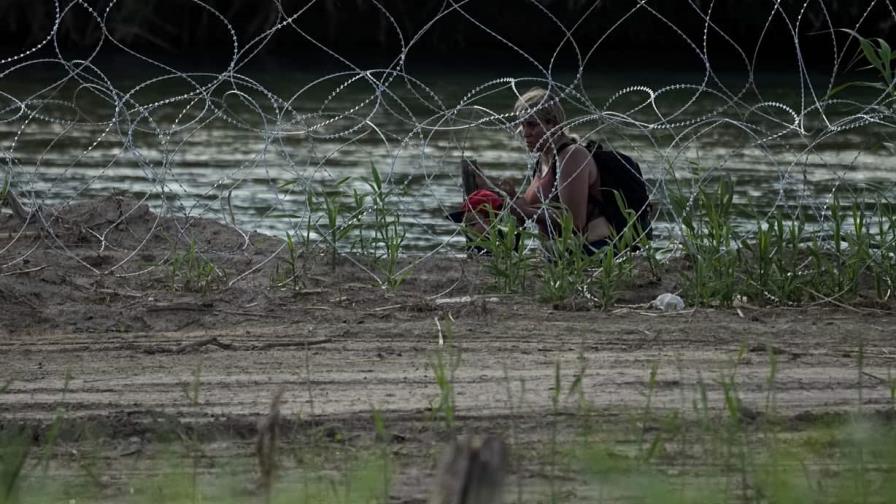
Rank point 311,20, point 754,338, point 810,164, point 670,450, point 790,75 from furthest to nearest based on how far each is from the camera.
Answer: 1. point 311,20
2. point 790,75
3. point 810,164
4. point 754,338
5. point 670,450

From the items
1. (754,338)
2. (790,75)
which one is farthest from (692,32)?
(754,338)

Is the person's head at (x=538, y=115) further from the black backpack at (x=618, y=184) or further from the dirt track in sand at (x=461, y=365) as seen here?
the dirt track in sand at (x=461, y=365)

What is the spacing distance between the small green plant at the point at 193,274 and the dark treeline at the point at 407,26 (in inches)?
656

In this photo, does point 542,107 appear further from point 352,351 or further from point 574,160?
point 352,351

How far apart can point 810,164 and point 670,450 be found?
28.1 ft

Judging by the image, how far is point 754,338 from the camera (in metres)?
6.00

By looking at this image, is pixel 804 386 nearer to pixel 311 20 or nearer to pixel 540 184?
pixel 540 184

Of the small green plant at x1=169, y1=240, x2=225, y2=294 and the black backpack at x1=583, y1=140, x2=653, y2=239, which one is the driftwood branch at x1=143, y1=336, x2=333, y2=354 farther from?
the black backpack at x1=583, y1=140, x2=653, y2=239

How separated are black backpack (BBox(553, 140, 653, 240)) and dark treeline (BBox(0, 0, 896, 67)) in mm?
15748

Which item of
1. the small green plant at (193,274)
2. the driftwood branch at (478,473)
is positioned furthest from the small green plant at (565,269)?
the driftwood branch at (478,473)

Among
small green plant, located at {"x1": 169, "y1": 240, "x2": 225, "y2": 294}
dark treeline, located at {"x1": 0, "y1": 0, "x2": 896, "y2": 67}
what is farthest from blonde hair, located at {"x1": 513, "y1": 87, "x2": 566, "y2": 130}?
dark treeline, located at {"x1": 0, "y1": 0, "x2": 896, "y2": 67}

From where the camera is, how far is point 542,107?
7.75m

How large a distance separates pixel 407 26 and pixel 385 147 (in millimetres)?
10058

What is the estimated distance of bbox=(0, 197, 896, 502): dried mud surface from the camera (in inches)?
190
